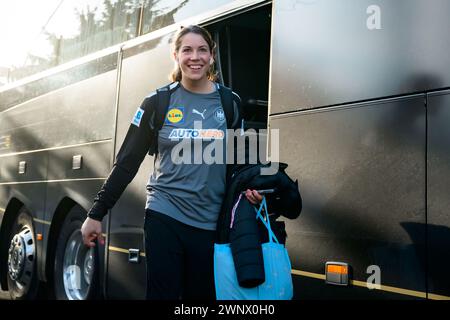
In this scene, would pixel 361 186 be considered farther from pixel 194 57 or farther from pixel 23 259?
pixel 23 259

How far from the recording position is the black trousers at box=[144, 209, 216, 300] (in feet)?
11.3

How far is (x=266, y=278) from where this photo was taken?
3.23m

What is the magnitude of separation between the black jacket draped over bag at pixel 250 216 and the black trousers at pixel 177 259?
4.5 inches

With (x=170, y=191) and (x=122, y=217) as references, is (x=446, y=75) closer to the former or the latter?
(x=170, y=191)

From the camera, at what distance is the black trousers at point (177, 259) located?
3.45 meters

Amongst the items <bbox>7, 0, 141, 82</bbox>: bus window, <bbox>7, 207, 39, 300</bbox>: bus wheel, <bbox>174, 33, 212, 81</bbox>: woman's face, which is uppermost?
<bbox>7, 0, 141, 82</bbox>: bus window

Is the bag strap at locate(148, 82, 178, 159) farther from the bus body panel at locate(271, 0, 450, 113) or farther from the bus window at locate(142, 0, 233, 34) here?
the bus window at locate(142, 0, 233, 34)

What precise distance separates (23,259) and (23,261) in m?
0.02

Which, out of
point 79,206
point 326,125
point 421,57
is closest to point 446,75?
point 421,57

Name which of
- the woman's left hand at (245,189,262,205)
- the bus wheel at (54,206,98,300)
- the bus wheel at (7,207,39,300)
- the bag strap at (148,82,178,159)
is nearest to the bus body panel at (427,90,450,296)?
the woman's left hand at (245,189,262,205)

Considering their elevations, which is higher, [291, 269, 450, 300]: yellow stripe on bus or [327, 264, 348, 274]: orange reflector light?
[327, 264, 348, 274]: orange reflector light

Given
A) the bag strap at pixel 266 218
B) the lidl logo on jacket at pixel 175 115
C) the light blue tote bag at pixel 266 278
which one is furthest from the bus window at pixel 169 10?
the light blue tote bag at pixel 266 278

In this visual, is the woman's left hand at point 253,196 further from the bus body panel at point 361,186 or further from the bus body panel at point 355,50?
the bus body panel at point 355,50

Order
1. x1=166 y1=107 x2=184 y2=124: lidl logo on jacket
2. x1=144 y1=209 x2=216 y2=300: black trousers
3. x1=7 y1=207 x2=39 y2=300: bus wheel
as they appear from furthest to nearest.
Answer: x1=7 y1=207 x2=39 y2=300: bus wheel → x1=166 y1=107 x2=184 y2=124: lidl logo on jacket → x1=144 y1=209 x2=216 y2=300: black trousers
